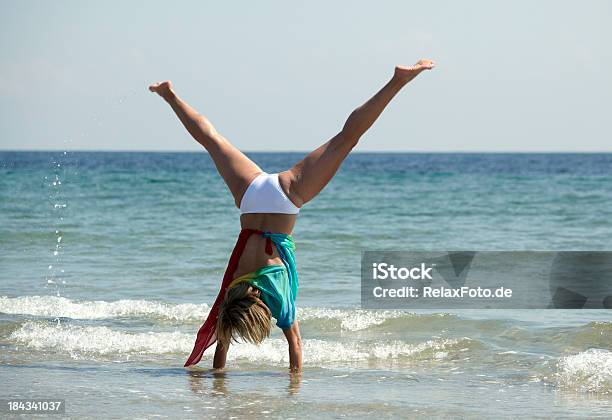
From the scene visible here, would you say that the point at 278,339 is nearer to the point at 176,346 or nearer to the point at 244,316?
the point at 176,346

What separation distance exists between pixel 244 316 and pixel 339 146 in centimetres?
127

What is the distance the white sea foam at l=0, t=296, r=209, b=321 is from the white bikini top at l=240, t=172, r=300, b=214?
3659 mm

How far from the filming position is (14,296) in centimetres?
1117

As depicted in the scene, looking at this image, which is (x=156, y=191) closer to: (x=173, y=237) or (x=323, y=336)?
(x=173, y=237)

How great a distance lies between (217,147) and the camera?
21.7ft

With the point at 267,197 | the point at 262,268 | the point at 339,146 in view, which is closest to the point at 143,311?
the point at 262,268

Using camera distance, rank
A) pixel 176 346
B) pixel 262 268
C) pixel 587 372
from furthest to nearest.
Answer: pixel 176 346 → pixel 587 372 → pixel 262 268

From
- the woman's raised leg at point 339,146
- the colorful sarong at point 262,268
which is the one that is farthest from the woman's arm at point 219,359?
the woman's raised leg at point 339,146

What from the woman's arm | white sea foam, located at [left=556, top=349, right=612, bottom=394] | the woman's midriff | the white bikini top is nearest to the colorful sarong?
the woman's midriff

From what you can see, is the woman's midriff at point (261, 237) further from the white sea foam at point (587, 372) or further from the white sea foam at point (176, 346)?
the white sea foam at point (587, 372)

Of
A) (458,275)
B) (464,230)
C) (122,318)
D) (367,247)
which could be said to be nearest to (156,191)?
(464,230)

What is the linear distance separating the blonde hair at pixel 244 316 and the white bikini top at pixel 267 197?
0.53 metres

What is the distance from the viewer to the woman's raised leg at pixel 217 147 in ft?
21.4

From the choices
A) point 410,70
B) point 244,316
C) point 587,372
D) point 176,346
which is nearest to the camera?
point 410,70
